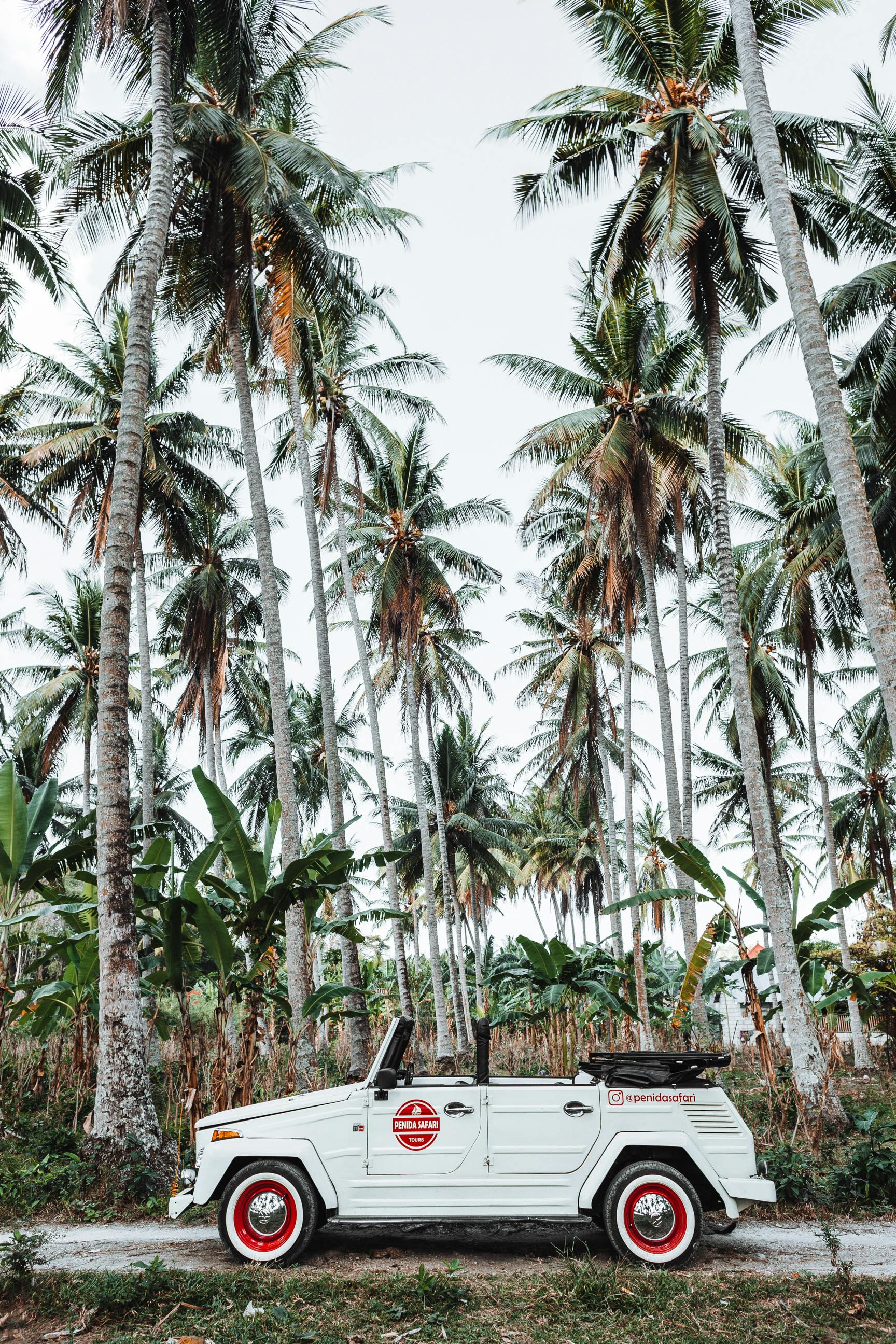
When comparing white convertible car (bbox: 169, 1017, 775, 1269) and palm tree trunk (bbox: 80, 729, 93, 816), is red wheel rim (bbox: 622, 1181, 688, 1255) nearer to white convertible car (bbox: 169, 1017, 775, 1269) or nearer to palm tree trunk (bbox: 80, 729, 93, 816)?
white convertible car (bbox: 169, 1017, 775, 1269)

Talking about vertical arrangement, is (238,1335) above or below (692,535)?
below

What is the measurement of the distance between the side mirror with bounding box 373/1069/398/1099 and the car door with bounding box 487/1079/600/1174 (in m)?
0.71

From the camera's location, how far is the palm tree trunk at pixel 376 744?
22281 millimetres

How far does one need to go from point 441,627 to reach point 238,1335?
26055 mm

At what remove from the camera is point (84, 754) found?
95.0 feet

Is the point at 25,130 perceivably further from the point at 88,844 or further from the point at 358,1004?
the point at 358,1004

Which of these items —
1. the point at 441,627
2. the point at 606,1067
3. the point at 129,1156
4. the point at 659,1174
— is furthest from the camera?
the point at 441,627

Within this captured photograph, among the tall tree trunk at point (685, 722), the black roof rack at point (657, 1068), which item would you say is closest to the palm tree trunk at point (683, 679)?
the tall tree trunk at point (685, 722)

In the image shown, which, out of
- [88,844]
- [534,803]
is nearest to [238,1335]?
[88,844]

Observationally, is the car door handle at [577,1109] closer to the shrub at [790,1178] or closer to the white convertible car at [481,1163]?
the white convertible car at [481,1163]

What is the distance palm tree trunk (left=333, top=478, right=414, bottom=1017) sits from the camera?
2228cm

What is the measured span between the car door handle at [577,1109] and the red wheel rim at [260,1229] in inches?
82.0

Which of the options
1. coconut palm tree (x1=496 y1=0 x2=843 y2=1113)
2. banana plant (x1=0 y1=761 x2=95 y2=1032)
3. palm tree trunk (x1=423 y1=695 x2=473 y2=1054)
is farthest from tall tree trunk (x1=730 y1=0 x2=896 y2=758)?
palm tree trunk (x1=423 y1=695 x2=473 y2=1054)

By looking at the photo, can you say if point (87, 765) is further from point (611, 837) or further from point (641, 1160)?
point (641, 1160)
